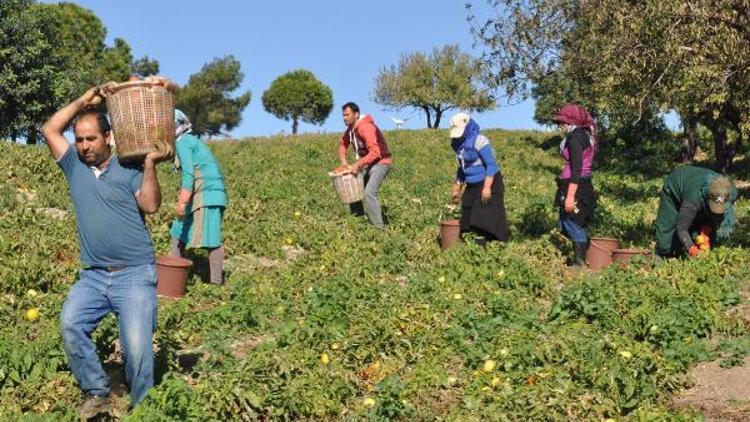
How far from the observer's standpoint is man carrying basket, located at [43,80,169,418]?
4.81 m

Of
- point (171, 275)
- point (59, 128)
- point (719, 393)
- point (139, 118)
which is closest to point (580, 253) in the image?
point (719, 393)

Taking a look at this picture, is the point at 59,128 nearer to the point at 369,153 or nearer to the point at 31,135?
the point at 369,153

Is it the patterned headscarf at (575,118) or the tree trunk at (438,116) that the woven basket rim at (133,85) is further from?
the tree trunk at (438,116)

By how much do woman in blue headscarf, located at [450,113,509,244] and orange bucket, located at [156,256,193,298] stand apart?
12.7 feet

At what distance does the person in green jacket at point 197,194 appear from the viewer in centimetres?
811

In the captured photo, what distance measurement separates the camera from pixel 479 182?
398 inches

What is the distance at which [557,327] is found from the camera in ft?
22.4

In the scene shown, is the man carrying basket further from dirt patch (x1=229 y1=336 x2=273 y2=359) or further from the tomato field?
dirt patch (x1=229 y1=336 x2=273 y2=359)

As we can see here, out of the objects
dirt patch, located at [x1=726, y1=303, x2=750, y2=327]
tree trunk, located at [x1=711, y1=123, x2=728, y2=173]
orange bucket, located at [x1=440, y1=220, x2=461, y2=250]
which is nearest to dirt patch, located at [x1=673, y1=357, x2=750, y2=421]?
dirt patch, located at [x1=726, y1=303, x2=750, y2=327]

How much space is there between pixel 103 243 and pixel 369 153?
7.27 meters

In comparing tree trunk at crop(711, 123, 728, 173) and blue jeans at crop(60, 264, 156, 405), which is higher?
tree trunk at crop(711, 123, 728, 173)

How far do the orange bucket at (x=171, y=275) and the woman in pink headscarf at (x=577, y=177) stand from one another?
4.67 m

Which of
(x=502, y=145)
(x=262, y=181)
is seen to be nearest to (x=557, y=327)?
(x=262, y=181)

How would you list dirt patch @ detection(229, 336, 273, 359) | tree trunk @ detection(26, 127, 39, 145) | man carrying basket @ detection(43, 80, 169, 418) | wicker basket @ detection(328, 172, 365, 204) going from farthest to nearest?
tree trunk @ detection(26, 127, 39, 145) → wicker basket @ detection(328, 172, 365, 204) → dirt patch @ detection(229, 336, 273, 359) → man carrying basket @ detection(43, 80, 169, 418)
